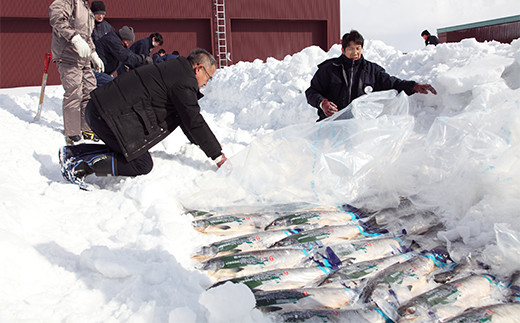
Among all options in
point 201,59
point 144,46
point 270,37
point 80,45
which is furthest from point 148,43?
point 270,37

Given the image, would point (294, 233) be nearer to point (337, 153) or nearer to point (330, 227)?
point (330, 227)

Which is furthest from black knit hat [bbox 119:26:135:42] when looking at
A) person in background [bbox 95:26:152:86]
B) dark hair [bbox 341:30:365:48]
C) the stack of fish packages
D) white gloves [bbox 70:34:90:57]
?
the stack of fish packages

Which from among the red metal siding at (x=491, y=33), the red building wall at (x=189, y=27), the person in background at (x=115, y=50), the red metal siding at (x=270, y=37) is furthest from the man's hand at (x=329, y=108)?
the red metal siding at (x=491, y=33)

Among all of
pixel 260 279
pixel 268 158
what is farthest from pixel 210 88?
pixel 260 279

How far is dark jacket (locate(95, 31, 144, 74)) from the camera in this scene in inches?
227

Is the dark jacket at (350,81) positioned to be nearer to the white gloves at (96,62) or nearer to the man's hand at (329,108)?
the man's hand at (329,108)

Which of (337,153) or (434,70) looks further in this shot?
(434,70)

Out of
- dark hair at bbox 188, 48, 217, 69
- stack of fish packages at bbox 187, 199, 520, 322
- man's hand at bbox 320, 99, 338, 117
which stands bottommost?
stack of fish packages at bbox 187, 199, 520, 322

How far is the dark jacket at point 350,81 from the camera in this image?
417 cm

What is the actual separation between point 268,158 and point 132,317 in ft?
6.67

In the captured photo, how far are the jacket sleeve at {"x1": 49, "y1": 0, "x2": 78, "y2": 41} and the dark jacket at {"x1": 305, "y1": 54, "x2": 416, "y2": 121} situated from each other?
2.75 m

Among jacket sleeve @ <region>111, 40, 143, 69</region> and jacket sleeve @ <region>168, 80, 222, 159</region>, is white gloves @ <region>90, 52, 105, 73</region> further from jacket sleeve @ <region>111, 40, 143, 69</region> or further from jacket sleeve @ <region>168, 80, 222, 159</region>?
jacket sleeve @ <region>168, 80, 222, 159</region>

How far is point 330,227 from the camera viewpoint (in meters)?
2.78

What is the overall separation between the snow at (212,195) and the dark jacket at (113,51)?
143cm
